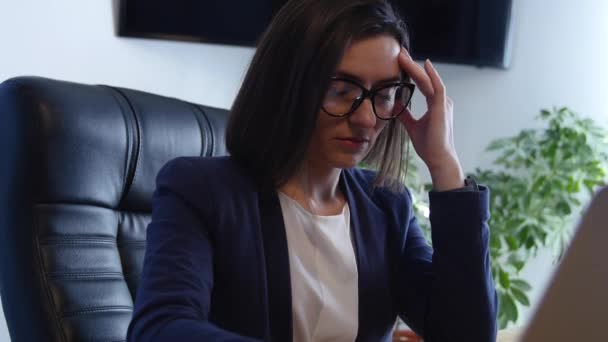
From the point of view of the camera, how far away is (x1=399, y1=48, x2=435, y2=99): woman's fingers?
1103 millimetres

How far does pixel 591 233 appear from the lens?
0.40 meters

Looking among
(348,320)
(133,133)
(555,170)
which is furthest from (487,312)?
(555,170)

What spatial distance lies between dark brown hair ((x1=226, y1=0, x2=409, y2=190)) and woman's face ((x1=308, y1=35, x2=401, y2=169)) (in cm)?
2

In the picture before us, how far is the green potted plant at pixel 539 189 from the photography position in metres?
2.59

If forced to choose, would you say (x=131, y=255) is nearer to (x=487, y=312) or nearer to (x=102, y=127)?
(x=102, y=127)

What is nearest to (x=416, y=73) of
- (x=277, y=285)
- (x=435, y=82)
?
(x=435, y=82)

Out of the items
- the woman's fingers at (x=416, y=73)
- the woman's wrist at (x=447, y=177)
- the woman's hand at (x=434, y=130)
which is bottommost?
the woman's wrist at (x=447, y=177)

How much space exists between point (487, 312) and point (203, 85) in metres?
1.56

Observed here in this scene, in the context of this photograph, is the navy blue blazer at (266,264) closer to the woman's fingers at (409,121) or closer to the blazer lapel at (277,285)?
the blazer lapel at (277,285)

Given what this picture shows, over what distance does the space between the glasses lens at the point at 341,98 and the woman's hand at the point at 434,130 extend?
11 cm

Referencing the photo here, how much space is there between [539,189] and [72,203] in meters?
1.97

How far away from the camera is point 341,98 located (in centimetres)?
103

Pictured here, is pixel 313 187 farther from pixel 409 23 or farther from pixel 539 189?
pixel 539 189

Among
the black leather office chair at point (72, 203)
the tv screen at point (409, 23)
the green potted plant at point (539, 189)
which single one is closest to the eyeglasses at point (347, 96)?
the black leather office chair at point (72, 203)
